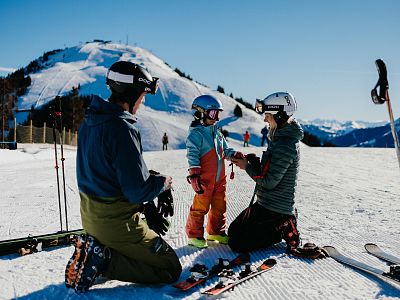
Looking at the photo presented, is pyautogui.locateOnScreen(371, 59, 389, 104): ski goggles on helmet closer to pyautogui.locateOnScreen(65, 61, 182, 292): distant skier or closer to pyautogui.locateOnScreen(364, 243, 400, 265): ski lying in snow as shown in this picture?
pyautogui.locateOnScreen(364, 243, 400, 265): ski lying in snow

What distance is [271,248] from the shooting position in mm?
4848

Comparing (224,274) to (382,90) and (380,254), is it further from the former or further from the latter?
(382,90)

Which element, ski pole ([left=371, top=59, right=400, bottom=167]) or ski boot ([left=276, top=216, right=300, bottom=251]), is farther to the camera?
ski boot ([left=276, top=216, right=300, bottom=251])

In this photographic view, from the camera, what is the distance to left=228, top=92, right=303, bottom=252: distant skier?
→ 4.66 metres

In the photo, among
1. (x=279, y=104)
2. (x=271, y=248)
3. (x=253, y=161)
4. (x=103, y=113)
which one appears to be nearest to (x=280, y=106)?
(x=279, y=104)

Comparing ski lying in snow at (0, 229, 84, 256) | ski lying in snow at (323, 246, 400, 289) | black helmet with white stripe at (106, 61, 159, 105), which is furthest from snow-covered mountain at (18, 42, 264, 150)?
black helmet with white stripe at (106, 61, 159, 105)

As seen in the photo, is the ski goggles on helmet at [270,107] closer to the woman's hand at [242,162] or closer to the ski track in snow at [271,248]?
the woman's hand at [242,162]

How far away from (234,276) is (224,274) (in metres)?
0.09

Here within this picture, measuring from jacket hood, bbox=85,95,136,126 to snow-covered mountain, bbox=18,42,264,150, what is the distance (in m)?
55.9

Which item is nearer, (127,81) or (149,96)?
(127,81)

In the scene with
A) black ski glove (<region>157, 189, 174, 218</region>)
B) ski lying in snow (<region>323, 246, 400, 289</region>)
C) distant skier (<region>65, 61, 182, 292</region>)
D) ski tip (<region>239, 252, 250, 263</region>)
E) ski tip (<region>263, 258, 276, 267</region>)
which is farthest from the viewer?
ski tip (<region>239, 252, 250, 263</region>)

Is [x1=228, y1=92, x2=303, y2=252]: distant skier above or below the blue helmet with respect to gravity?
below

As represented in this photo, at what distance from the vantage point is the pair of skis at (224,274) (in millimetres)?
3525

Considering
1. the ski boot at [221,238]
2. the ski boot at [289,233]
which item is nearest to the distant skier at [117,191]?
Answer: the ski boot at [221,238]
